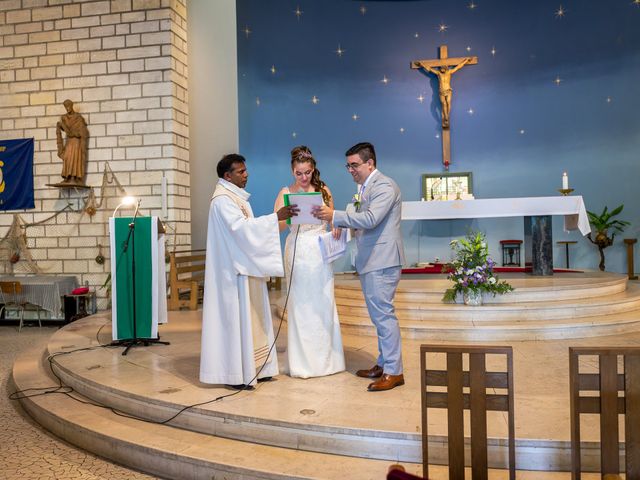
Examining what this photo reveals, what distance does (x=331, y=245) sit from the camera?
3742mm

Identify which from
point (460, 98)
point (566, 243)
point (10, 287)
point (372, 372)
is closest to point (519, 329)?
point (372, 372)

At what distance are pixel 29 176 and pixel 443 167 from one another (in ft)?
22.6

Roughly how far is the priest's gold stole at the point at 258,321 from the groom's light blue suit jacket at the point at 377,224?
72 cm

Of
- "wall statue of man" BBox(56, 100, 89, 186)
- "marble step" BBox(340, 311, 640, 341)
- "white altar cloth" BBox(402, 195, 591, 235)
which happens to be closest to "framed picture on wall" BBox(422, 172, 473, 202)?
"white altar cloth" BBox(402, 195, 591, 235)

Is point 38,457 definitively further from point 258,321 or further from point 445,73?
point 445,73

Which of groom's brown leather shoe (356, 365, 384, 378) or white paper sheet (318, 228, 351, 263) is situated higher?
white paper sheet (318, 228, 351, 263)

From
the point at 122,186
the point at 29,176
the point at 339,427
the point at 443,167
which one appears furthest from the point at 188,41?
the point at 339,427

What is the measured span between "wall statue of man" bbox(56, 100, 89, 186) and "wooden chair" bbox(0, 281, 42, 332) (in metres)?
1.62

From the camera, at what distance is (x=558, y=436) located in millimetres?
2627

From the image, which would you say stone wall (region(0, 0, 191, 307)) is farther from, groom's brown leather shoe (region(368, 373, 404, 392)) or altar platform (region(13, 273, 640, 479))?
groom's brown leather shoe (region(368, 373, 404, 392))

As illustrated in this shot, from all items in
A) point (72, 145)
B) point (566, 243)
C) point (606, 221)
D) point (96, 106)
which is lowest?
point (566, 243)

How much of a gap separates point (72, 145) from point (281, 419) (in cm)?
658

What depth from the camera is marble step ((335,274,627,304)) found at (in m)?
5.44

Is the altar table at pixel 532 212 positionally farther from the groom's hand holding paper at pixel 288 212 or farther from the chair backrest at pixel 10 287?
the chair backrest at pixel 10 287
